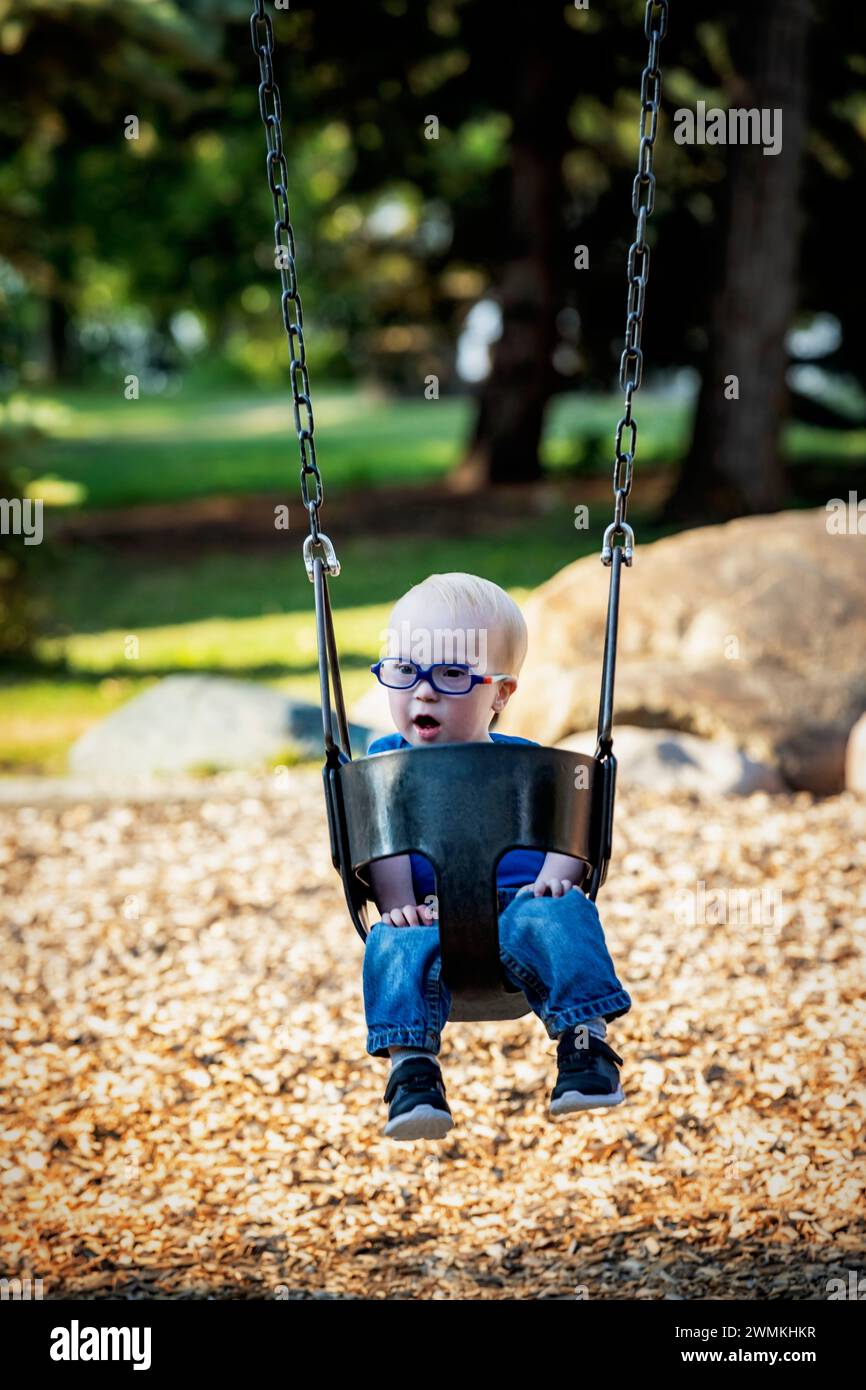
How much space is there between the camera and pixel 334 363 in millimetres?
32344

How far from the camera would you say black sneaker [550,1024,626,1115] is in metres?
2.93

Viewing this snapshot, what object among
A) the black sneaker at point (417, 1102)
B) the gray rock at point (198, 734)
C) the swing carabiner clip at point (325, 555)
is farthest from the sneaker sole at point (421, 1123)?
the gray rock at point (198, 734)

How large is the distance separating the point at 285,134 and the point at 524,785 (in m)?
13.5

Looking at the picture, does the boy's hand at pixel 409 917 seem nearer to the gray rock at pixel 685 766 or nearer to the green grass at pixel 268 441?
the gray rock at pixel 685 766

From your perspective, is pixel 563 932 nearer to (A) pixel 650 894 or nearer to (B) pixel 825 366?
(A) pixel 650 894

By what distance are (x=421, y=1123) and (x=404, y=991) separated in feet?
0.78

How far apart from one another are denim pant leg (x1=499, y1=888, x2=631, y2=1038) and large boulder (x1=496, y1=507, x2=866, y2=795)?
3.56 meters

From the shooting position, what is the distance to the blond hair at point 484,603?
3.06 m

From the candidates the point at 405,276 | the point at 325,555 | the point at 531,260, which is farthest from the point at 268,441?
the point at 325,555

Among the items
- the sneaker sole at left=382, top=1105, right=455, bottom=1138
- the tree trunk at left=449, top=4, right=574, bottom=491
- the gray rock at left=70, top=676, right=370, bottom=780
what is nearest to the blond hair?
the sneaker sole at left=382, top=1105, right=455, bottom=1138

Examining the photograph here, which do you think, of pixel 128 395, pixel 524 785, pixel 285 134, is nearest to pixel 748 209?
pixel 285 134

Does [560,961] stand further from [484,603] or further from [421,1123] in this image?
[484,603]

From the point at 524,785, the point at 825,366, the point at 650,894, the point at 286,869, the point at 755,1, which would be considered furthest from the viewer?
the point at 825,366

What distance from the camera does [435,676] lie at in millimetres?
3078
